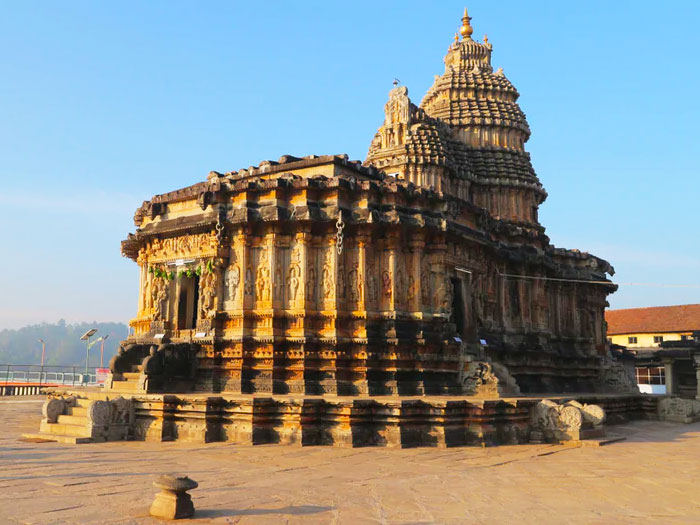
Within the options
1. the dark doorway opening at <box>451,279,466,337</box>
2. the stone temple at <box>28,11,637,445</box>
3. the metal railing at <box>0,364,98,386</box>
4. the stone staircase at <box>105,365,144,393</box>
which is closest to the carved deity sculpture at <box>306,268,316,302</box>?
the stone temple at <box>28,11,637,445</box>

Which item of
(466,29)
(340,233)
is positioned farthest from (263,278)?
(466,29)

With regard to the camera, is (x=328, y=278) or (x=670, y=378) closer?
(x=328, y=278)

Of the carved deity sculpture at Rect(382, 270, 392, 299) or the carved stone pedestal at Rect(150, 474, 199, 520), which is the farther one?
the carved deity sculpture at Rect(382, 270, 392, 299)

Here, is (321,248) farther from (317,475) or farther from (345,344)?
(317,475)

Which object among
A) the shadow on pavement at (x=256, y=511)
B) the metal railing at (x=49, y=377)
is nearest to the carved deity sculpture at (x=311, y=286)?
the shadow on pavement at (x=256, y=511)

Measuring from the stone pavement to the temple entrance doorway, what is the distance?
619 centimetres

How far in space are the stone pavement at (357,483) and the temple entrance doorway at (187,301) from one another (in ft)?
20.3

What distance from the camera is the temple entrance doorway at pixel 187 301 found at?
790 inches

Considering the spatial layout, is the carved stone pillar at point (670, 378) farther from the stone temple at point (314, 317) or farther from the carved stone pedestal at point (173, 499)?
the carved stone pedestal at point (173, 499)

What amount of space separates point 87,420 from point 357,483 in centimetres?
789

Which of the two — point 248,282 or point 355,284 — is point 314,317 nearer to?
point 355,284

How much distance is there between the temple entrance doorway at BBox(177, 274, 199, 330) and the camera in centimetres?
2008

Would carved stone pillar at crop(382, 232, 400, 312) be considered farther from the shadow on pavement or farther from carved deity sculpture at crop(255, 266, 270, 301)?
the shadow on pavement

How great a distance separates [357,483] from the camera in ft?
32.6
